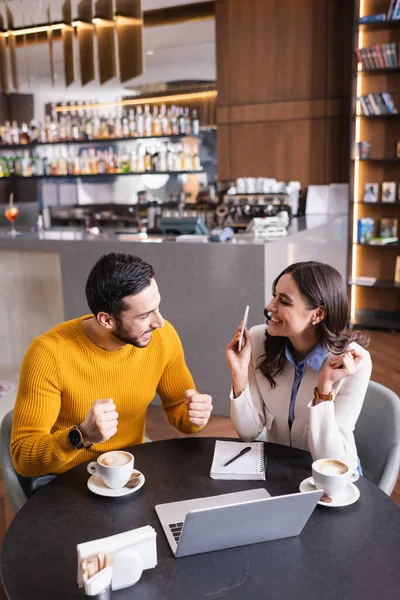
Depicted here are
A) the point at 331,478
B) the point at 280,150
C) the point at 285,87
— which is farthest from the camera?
the point at 280,150

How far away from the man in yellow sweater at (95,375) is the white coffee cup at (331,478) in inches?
16.3

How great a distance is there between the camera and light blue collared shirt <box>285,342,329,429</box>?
171cm

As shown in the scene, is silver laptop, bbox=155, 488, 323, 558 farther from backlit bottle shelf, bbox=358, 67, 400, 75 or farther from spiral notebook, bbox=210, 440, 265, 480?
backlit bottle shelf, bbox=358, 67, 400, 75

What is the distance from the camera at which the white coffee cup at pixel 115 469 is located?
4.39ft

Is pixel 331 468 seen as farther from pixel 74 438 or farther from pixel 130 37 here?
pixel 130 37

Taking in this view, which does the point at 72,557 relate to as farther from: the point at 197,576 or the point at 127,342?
the point at 127,342

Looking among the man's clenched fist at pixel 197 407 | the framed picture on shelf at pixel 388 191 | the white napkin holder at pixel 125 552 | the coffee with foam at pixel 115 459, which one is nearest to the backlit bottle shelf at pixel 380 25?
the framed picture on shelf at pixel 388 191

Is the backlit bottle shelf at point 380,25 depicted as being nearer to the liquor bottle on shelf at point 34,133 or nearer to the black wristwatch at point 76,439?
the liquor bottle on shelf at point 34,133

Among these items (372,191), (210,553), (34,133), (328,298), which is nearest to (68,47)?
(34,133)

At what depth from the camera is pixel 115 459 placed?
1407 mm

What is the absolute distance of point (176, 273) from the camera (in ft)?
12.0

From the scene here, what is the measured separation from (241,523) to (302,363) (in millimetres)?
735

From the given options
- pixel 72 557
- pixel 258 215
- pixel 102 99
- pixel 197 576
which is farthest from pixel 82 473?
pixel 102 99

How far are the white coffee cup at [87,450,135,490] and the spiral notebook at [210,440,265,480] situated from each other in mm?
211
